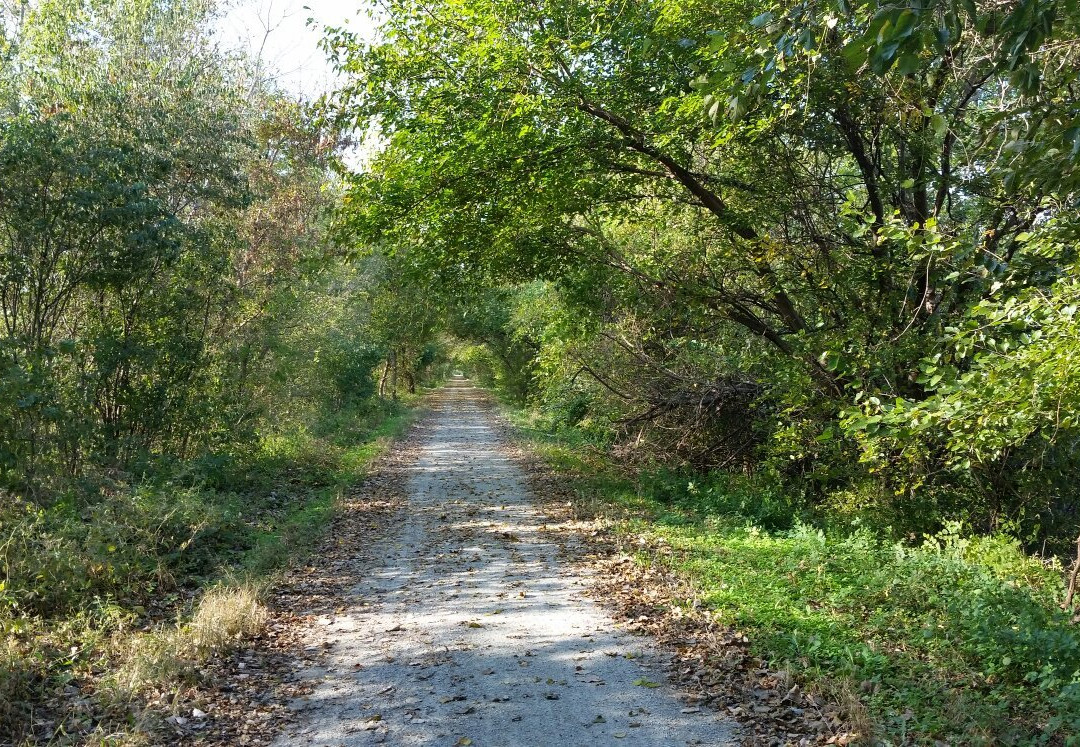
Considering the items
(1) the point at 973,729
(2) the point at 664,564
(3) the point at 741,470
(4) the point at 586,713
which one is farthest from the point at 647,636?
(3) the point at 741,470

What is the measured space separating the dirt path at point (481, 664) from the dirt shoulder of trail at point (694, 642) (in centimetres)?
21

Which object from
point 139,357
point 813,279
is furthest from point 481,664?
point 139,357

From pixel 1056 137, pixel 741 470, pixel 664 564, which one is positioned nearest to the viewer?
pixel 1056 137

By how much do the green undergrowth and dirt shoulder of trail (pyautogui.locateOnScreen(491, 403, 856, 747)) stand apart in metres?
0.13

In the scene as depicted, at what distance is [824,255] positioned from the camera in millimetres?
11164

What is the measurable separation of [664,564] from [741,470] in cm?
644

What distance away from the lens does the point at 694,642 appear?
646cm

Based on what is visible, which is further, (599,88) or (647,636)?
(599,88)

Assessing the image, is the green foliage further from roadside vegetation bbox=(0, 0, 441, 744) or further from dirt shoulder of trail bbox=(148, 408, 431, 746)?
dirt shoulder of trail bbox=(148, 408, 431, 746)

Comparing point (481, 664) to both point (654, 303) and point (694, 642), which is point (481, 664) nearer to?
point (694, 642)

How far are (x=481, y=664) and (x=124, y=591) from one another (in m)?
3.83

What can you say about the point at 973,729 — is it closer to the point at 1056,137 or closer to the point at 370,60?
the point at 1056,137

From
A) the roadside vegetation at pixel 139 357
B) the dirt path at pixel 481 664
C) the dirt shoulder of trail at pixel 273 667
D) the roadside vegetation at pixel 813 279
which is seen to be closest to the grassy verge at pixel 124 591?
the roadside vegetation at pixel 139 357

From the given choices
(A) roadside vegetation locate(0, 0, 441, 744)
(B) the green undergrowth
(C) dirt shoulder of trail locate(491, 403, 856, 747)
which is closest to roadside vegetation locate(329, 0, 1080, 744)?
(B) the green undergrowth
